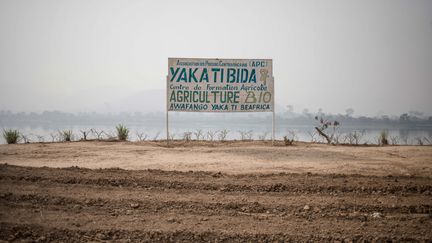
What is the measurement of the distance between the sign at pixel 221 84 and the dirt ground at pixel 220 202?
16.1ft

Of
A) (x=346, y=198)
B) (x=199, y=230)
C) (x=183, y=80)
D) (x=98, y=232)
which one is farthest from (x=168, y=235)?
(x=183, y=80)

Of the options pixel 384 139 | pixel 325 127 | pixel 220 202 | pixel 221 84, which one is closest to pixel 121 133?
pixel 221 84

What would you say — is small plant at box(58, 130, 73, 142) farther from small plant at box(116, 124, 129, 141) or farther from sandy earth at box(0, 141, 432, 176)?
sandy earth at box(0, 141, 432, 176)

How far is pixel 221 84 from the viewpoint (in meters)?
13.0

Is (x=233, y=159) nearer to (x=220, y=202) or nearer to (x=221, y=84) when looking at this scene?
(x=220, y=202)

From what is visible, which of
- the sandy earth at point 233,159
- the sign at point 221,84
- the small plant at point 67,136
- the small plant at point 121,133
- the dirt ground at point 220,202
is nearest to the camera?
the dirt ground at point 220,202

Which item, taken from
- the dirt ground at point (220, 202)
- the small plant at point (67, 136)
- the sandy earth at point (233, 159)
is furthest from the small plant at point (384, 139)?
the small plant at point (67, 136)

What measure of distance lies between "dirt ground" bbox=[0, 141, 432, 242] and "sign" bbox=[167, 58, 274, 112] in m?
4.92

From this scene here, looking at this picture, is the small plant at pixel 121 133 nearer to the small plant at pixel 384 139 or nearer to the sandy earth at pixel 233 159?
the sandy earth at pixel 233 159

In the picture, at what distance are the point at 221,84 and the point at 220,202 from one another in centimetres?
837

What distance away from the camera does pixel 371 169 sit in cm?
748

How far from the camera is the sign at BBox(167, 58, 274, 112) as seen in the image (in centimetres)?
1288

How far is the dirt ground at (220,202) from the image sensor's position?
3.99 metres

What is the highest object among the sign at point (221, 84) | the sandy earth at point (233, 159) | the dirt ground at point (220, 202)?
the sign at point (221, 84)
